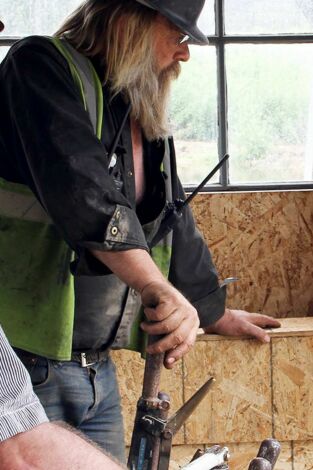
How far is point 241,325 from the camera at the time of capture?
364 cm

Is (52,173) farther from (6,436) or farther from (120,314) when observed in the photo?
(6,436)

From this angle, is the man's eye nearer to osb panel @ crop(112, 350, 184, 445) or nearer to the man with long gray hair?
the man with long gray hair

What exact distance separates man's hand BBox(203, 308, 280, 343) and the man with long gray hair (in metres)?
0.78

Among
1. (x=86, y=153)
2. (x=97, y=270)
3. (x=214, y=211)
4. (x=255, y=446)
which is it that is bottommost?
(x=255, y=446)

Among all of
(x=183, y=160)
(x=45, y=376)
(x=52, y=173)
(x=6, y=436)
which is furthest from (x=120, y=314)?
(x=183, y=160)

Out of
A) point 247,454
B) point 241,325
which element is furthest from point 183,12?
point 247,454

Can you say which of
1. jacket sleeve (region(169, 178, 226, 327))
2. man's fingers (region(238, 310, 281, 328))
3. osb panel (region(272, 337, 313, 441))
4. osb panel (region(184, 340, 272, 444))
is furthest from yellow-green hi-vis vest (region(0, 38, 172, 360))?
osb panel (region(272, 337, 313, 441))

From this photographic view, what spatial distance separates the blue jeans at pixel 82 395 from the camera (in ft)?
8.17

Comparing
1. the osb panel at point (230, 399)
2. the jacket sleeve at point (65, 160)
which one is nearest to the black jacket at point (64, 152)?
the jacket sleeve at point (65, 160)

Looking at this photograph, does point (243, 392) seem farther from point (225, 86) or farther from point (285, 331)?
point (225, 86)

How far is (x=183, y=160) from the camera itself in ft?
18.0

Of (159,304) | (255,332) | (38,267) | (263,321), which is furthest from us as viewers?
(263,321)

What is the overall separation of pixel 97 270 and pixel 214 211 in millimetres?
2708

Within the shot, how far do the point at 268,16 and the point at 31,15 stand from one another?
1.30 m
